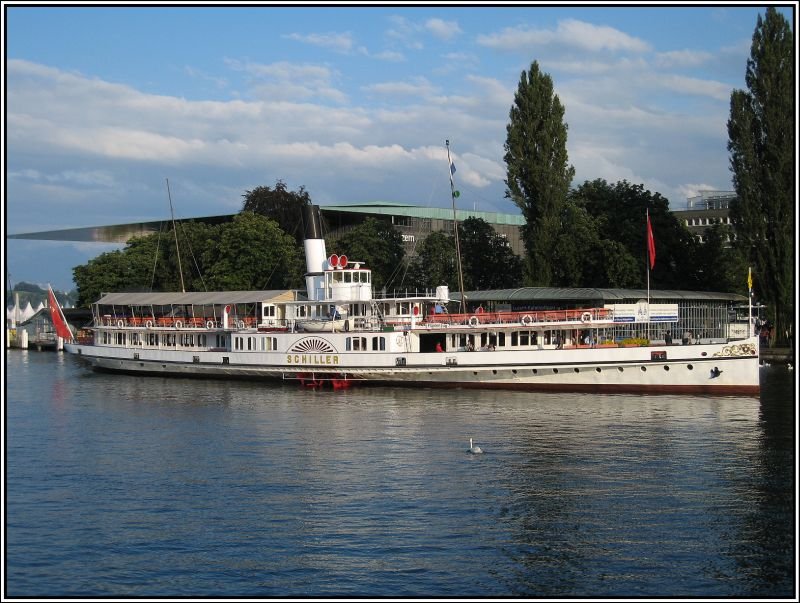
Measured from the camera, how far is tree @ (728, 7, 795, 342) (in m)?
64.2

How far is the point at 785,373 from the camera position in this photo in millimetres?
59094

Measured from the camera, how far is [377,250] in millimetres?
83375

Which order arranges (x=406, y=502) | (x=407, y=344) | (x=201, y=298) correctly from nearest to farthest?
(x=406, y=502) → (x=407, y=344) → (x=201, y=298)

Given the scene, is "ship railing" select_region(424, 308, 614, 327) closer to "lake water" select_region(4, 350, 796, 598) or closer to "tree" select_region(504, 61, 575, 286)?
"lake water" select_region(4, 350, 796, 598)

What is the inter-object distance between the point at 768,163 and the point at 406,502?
51.0 m

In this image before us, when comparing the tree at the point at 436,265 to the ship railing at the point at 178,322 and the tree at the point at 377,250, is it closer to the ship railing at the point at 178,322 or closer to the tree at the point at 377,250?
the tree at the point at 377,250

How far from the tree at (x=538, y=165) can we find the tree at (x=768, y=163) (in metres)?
13.2

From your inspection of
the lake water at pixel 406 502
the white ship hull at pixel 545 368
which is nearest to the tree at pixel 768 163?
the white ship hull at pixel 545 368

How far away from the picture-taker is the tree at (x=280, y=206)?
9906 cm

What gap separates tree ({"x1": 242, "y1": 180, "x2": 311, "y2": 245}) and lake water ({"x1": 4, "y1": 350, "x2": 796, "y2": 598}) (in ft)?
186

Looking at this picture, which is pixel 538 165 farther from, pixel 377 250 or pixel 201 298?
pixel 201 298

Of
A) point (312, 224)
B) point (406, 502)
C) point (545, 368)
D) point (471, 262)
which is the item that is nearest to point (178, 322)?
point (312, 224)

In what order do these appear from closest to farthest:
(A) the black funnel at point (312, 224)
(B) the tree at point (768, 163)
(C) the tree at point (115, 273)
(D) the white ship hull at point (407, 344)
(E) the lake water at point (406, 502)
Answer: (E) the lake water at point (406, 502) < (D) the white ship hull at point (407, 344) < (A) the black funnel at point (312, 224) < (B) the tree at point (768, 163) < (C) the tree at point (115, 273)

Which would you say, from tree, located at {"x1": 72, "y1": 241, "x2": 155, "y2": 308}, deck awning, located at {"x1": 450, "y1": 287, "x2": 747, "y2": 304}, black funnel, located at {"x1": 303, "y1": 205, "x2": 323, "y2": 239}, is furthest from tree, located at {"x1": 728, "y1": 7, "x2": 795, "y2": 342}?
tree, located at {"x1": 72, "y1": 241, "x2": 155, "y2": 308}
